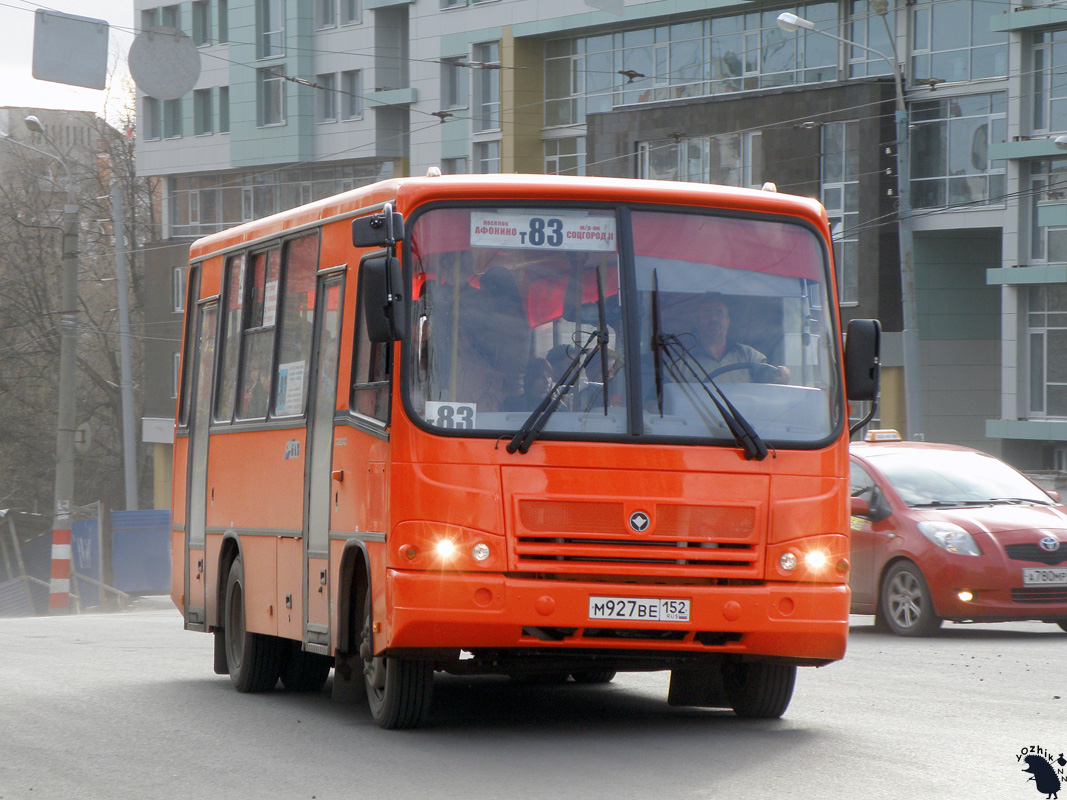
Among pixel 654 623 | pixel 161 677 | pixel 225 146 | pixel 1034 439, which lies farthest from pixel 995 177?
pixel 654 623

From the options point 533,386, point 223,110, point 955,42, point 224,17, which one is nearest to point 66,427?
point 955,42

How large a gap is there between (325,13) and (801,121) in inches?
821

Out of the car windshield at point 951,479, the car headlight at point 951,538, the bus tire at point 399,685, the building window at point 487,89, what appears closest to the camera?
the bus tire at point 399,685

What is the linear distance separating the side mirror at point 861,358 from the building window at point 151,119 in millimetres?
60617

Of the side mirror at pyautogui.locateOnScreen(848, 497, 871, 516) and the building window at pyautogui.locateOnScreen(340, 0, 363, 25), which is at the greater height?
the building window at pyautogui.locateOnScreen(340, 0, 363, 25)

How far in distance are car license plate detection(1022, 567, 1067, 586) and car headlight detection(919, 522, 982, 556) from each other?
1.47 ft

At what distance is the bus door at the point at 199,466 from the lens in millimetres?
13555

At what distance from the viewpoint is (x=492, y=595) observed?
8.86 metres

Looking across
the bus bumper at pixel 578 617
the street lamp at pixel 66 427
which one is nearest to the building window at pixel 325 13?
the street lamp at pixel 66 427

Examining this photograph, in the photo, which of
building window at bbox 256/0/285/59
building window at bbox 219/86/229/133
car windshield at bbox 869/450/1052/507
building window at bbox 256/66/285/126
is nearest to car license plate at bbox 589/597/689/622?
car windshield at bbox 869/450/1052/507

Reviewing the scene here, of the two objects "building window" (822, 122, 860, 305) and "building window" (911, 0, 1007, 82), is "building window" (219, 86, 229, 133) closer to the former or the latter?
"building window" (822, 122, 860, 305)

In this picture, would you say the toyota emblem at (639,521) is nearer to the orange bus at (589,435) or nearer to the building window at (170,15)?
the orange bus at (589,435)

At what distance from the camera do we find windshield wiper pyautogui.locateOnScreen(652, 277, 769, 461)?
923 cm

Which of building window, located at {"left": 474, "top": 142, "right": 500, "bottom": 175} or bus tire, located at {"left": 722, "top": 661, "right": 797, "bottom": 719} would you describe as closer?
bus tire, located at {"left": 722, "top": 661, "right": 797, "bottom": 719}
